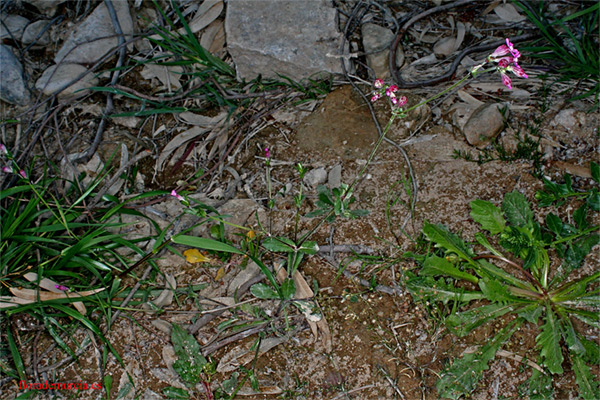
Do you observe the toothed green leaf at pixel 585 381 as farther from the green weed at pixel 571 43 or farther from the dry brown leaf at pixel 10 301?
the dry brown leaf at pixel 10 301

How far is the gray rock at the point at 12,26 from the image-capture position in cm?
317

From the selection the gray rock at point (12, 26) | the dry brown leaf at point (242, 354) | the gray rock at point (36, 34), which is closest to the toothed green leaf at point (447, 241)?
the dry brown leaf at point (242, 354)

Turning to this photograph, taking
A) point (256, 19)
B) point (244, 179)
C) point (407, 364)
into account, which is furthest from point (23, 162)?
point (407, 364)

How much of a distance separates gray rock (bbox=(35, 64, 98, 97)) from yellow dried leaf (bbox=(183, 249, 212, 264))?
4.78ft

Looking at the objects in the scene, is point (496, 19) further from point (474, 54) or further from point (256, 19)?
point (256, 19)

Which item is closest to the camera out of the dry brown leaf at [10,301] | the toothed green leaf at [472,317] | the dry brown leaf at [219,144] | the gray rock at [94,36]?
the toothed green leaf at [472,317]

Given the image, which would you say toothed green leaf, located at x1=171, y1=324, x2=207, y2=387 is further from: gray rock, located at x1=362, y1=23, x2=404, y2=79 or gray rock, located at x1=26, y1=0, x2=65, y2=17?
gray rock, located at x1=26, y1=0, x2=65, y2=17

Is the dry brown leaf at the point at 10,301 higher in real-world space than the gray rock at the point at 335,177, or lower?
lower

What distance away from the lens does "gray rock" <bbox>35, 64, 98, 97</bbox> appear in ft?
9.72

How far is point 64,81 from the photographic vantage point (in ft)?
9.80

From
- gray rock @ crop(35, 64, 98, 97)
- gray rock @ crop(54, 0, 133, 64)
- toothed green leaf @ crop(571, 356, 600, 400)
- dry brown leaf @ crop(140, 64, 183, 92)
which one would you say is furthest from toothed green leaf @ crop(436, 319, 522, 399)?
gray rock @ crop(54, 0, 133, 64)

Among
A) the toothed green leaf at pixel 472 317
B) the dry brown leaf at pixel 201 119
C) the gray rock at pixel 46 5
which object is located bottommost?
the toothed green leaf at pixel 472 317

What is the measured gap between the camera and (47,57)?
10.4 feet

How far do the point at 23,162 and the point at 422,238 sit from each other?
96.2 inches
